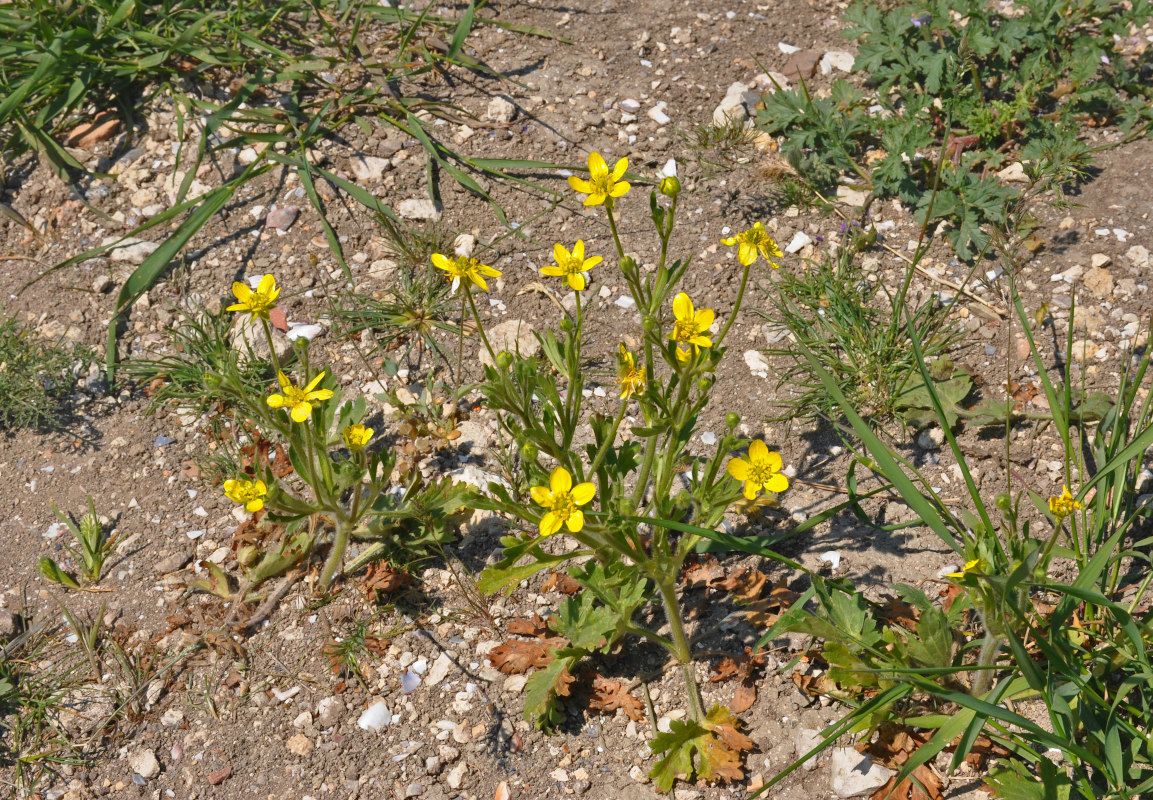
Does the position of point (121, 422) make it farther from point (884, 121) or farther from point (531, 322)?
point (884, 121)

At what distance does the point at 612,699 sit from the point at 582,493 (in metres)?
0.87

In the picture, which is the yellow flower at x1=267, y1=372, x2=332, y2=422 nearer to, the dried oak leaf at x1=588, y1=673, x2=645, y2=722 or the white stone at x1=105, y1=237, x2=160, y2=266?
the dried oak leaf at x1=588, y1=673, x2=645, y2=722

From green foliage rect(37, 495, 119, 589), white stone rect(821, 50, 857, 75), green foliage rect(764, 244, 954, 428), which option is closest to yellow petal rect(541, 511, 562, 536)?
green foliage rect(764, 244, 954, 428)

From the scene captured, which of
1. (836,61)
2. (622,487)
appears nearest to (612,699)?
(622,487)

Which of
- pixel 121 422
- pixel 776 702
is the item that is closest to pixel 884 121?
pixel 776 702

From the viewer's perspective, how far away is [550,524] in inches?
80.4

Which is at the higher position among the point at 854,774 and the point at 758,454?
the point at 758,454

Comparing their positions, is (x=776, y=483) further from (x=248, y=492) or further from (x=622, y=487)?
(x=248, y=492)

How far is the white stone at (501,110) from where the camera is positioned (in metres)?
4.18

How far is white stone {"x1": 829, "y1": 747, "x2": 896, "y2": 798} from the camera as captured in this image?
8.04 feet

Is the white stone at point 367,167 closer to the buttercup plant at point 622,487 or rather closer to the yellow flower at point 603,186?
the buttercup plant at point 622,487

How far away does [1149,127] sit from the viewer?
3777mm

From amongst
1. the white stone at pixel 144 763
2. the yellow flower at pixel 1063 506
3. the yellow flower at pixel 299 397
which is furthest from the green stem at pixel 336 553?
the yellow flower at pixel 1063 506

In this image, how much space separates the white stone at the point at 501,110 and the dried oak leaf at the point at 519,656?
2.43 m
